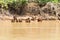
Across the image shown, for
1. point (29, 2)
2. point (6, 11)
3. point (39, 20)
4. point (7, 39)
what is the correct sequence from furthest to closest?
point (29, 2) → point (6, 11) → point (39, 20) → point (7, 39)

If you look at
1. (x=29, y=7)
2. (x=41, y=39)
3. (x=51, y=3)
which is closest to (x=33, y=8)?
(x=29, y=7)

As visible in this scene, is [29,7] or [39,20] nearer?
[39,20]

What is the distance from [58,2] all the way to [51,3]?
1.81 metres

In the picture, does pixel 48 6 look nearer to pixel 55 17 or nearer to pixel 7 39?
pixel 55 17

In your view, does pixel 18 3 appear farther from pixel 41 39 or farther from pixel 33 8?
pixel 41 39

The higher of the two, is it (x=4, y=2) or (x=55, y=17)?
(x=4, y=2)

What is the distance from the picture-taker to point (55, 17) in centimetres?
2528

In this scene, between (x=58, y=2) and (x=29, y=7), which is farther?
(x=58, y=2)

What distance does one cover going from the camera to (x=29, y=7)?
26.0 metres

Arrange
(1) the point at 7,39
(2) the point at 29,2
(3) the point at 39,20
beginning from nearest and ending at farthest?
(1) the point at 7,39, (3) the point at 39,20, (2) the point at 29,2

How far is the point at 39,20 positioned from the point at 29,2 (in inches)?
162

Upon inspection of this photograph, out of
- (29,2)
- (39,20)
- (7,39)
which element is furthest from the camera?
(29,2)

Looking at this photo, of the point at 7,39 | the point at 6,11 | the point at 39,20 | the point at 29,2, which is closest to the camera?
the point at 7,39

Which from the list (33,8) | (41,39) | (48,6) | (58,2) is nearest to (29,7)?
(33,8)
